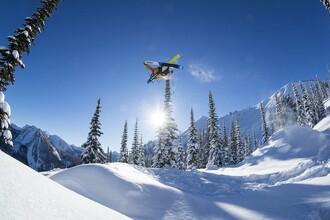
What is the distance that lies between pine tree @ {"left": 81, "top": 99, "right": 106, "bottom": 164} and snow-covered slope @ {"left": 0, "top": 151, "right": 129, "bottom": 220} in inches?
Result: 1194

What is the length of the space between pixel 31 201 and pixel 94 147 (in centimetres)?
3202

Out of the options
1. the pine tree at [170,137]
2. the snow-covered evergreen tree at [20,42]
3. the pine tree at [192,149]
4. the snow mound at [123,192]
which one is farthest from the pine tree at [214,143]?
the snow-covered evergreen tree at [20,42]

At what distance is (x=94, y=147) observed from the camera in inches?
1374

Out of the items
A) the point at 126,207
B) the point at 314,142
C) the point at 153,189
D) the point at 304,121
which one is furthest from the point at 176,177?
the point at 304,121

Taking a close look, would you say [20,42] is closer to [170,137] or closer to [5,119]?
[5,119]

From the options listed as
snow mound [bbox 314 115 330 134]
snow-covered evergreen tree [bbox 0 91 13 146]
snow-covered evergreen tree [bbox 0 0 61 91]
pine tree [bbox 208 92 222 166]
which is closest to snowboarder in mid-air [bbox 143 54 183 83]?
snow-covered evergreen tree [bbox 0 0 61 91]

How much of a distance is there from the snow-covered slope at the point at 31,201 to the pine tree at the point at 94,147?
30.3 meters

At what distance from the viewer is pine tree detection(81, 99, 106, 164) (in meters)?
34.4

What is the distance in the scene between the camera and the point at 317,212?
33.6 ft

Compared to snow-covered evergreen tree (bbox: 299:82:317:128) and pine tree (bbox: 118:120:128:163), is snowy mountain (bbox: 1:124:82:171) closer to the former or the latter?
pine tree (bbox: 118:120:128:163)

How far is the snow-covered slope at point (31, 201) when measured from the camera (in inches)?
142

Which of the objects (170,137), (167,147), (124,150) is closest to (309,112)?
(170,137)

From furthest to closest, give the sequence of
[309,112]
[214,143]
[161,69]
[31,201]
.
A: 1. [309,112]
2. [214,143]
3. [161,69]
4. [31,201]

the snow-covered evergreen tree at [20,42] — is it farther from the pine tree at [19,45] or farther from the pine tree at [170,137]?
the pine tree at [170,137]
